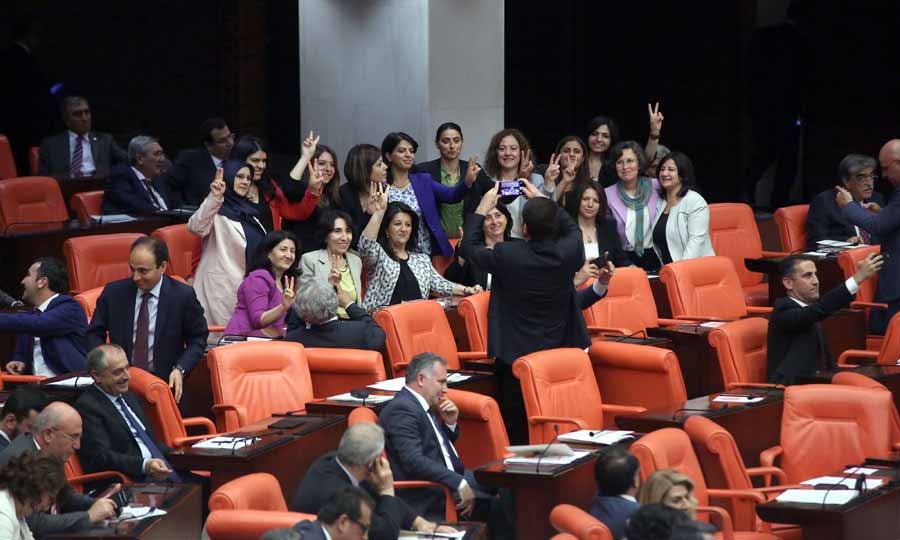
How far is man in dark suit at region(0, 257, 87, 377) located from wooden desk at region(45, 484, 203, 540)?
1816mm

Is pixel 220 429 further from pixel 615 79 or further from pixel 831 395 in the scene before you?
pixel 615 79

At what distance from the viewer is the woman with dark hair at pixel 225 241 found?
918 centimetres

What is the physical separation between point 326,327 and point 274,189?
1892mm

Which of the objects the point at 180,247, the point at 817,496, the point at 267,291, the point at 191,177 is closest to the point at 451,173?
the point at 180,247

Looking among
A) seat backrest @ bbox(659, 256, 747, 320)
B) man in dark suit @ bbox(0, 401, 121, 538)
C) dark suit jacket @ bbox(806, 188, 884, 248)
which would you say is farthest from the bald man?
man in dark suit @ bbox(0, 401, 121, 538)

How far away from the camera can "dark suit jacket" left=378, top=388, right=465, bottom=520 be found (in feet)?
21.4

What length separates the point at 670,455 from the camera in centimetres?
630

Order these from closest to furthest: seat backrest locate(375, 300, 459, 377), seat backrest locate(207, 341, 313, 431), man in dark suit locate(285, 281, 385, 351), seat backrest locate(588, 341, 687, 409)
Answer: seat backrest locate(207, 341, 313, 431) → seat backrest locate(588, 341, 687, 409) → man in dark suit locate(285, 281, 385, 351) → seat backrest locate(375, 300, 459, 377)

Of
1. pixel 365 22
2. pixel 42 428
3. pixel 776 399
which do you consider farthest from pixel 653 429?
pixel 365 22

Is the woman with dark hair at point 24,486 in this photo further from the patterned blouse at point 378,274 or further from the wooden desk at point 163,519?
the patterned blouse at point 378,274

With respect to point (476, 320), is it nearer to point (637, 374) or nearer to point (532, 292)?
point (532, 292)

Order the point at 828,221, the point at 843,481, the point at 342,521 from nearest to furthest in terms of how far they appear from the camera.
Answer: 1. the point at 342,521
2. the point at 843,481
3. the point at 828,221

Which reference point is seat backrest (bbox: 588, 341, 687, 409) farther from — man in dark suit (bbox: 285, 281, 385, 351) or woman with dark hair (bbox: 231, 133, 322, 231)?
woman with dark hair (bbox: 231, 133, 322, 231)

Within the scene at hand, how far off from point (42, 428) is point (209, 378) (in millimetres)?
1935
